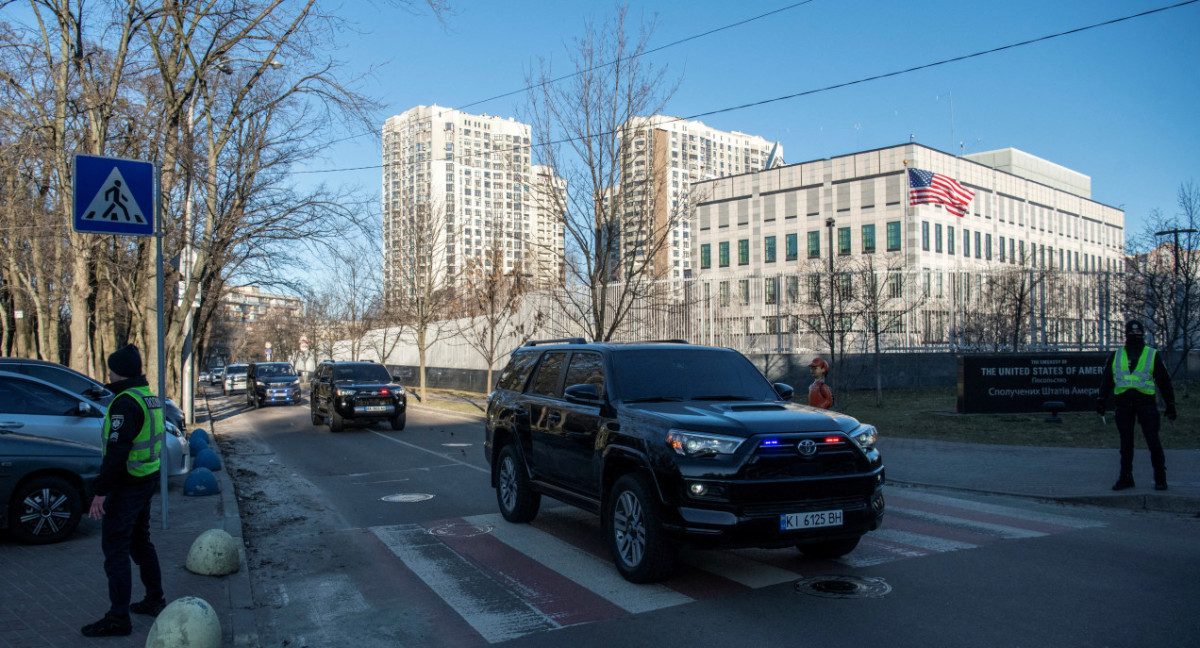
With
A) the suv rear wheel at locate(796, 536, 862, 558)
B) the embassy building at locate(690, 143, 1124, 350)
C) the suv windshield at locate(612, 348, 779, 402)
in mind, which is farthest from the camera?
Answer: the embassy building at locate(690, 143, 1124, 350)

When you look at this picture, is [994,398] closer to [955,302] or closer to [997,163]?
[955,302]

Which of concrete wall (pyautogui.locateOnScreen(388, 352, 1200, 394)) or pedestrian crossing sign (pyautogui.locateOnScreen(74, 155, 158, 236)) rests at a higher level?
pedestrian crossing sign (pyautogui.locateOnScreen(74, 155, 158, 236))

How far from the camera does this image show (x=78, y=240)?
16984 millimetres

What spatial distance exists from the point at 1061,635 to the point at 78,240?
1856cm

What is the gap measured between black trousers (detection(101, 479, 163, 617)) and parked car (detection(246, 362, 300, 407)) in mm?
29672

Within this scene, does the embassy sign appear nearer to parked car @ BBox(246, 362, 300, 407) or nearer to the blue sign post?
the blue sign post

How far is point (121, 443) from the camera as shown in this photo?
17.4 feet

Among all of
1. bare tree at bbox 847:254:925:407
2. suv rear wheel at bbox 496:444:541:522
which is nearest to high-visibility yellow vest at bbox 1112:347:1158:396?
suv rear wheel at bbox 496:444:541:522

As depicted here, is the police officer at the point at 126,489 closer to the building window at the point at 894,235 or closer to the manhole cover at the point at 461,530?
the manhole cover at the point at 461,530

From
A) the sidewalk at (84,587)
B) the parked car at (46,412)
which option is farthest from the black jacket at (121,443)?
the parked car at (46,412)

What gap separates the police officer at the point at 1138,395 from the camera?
371 inches

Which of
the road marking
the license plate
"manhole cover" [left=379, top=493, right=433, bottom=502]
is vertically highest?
the license plate

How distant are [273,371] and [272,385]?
1363 millimetres

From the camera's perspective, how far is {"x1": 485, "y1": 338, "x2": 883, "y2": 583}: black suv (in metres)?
5.84
